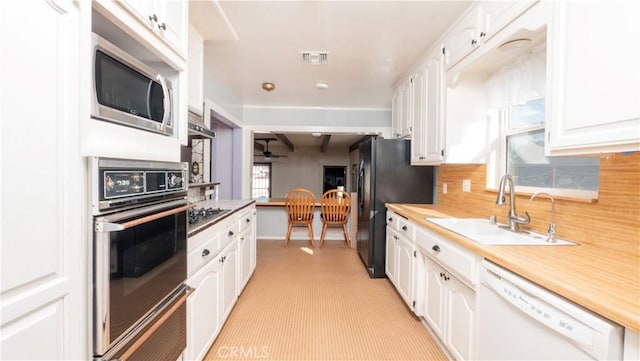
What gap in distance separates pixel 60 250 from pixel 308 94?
10.6ft

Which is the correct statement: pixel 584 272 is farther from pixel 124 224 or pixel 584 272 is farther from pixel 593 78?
pixel 124 224

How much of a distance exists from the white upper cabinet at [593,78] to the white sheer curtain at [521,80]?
50 centimetres

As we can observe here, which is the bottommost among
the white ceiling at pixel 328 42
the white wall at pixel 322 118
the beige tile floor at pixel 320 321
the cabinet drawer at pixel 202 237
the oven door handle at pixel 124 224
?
the beige tile floor at pixel 320 321

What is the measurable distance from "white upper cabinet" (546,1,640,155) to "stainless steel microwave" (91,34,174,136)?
1.69 meters

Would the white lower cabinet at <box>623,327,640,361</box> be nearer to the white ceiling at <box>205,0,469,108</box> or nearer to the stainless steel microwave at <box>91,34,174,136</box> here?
the stainless steel microwave at <box>91,34,174,136</box>

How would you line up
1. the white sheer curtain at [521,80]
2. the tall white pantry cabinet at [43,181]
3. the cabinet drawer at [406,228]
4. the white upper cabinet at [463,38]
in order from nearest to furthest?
the tall white pantry cabinet at [43,181] → the white sheer curtain at [521,80] → the white upper cabinet at [463,38] → the cabinet drawer at [406,228]

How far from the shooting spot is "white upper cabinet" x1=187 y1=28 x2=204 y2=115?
189cm

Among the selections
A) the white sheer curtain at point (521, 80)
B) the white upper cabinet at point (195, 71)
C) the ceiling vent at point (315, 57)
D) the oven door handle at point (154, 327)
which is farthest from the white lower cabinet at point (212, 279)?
the white sheer curtain at point (521, 80)

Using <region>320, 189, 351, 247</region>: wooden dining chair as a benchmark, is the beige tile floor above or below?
below

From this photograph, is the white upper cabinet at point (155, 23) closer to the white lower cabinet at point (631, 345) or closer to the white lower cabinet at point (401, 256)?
the white lower cabinet at point (631, 345)

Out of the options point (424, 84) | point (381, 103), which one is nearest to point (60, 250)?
point (424, 84)

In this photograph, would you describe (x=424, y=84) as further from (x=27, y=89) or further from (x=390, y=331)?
(x=27, y=89)

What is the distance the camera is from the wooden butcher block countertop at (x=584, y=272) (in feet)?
2.35

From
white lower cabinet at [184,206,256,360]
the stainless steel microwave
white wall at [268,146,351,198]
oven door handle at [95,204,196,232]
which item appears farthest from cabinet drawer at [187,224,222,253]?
white wall at [268,146,351,198]
